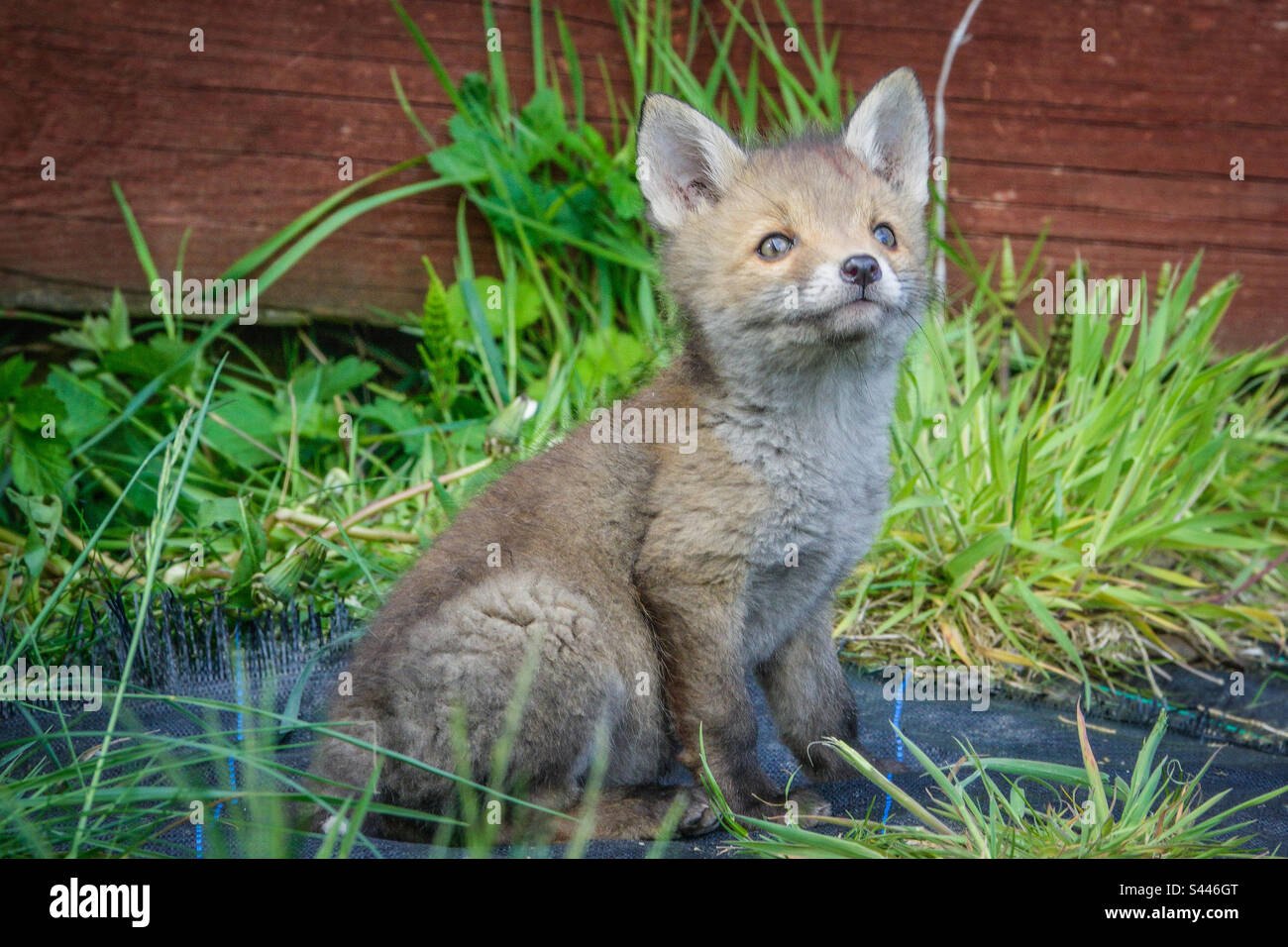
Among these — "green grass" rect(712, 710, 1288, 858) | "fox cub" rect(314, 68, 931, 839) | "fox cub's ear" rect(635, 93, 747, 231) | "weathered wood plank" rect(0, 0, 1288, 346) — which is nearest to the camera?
"green grass" rect(712, 710, 1288, 858)

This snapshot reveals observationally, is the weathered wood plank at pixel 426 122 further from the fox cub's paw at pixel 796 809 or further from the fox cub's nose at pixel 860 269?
the fox cub's paw at pixel 796 809

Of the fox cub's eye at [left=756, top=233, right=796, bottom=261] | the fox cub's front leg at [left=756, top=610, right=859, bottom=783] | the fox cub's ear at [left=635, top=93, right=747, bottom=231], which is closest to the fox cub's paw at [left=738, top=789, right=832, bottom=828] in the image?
the fox cub's front leg at [left=756, top=610, right=859, bottom=783]

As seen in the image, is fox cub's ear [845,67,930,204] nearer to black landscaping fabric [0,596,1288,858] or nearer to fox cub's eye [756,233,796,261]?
fox cub's eye [756,233,796,261]

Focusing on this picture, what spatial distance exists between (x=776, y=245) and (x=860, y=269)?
0.28 m

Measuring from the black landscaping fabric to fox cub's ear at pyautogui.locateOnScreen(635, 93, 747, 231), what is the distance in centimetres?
141

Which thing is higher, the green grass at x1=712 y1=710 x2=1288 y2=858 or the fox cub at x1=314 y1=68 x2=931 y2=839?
the fox cub at x1=314 y1=68 x2=931 y2=839

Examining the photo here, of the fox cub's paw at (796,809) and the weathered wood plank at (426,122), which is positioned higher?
the weathered wood plank at (426,122)

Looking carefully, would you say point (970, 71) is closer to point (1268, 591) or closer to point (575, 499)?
point (1268, 591)

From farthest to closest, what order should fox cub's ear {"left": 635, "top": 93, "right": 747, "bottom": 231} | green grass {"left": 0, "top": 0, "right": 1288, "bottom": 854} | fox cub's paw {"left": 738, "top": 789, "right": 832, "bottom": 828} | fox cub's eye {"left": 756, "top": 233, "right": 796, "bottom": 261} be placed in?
green grass {"left": 0, "top": 0, "right": 1288, "bottom": 854} < fox cub's ear {"left": 635, "top": 93, "right": 747, "bottom": 231} < fox cub's eye {"left": 756, "top": 233, "right": 796, "bottom": 261} < fox cub's paw {"left": 738, "top": 789, "right": 832, "bottom": 828}

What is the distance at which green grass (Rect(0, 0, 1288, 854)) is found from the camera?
412 cm

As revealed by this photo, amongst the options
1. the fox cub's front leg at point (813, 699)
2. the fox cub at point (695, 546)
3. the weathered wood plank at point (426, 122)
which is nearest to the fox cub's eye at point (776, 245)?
the fox cub at point (695, 546)

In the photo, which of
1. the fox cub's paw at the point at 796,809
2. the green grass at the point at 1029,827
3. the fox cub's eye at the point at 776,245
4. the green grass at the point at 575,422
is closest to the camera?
the green grass at the point at 1029,827

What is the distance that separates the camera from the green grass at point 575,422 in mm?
4121

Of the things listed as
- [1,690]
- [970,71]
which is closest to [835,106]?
[970,71]
